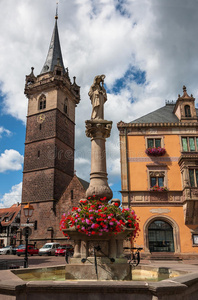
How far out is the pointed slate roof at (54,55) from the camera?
54331mm

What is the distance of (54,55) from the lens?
56.8 metres

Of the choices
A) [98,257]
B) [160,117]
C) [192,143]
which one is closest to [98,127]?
[98,257]

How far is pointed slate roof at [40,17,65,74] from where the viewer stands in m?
54.3

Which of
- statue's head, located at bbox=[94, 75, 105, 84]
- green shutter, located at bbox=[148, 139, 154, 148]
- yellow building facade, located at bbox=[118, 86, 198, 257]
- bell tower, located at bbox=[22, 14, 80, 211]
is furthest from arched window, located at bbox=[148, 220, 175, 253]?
bell tower, located at bbox=[22, 14, 80, 211]

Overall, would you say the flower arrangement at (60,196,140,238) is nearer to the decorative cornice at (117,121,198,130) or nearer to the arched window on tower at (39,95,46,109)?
the decorative cornice at (117,121,198,130)

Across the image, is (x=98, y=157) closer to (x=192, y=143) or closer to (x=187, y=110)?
(x=192, y=143)

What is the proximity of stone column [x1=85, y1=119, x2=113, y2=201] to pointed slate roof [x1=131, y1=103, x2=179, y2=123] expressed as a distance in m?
18.2

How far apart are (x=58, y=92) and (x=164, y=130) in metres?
28.1

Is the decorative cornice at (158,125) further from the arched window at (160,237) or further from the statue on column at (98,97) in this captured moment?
the statue on column at (98,97)

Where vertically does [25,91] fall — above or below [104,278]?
above

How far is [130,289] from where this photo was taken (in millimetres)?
4582

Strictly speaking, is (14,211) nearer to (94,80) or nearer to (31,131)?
(31,131)

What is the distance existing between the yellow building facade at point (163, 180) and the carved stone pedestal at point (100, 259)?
51.9ft

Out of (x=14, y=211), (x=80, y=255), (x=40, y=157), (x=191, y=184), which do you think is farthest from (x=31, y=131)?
(x=80, y=255)
